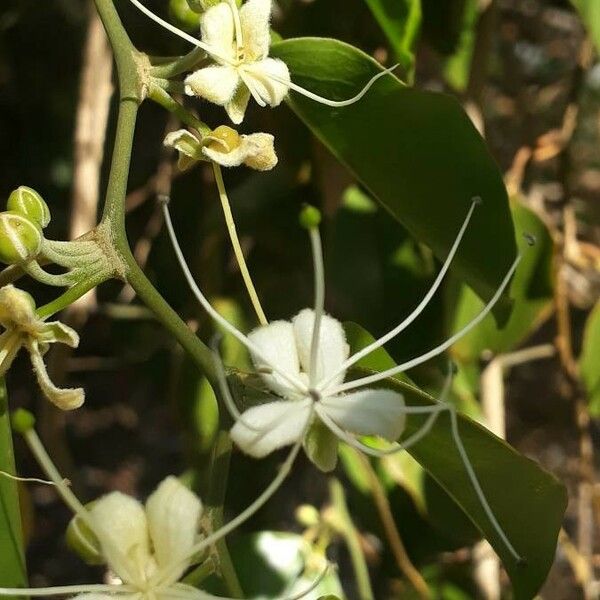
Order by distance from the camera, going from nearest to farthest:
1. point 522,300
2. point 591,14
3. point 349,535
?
point 591,14 < point 522,300 < point 349,535

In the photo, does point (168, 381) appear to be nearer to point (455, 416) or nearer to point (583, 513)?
point (583, 513)

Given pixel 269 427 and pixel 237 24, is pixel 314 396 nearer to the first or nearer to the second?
pixel 269 427

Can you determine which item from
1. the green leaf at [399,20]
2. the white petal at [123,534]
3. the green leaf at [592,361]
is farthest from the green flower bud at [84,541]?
the green leaf at [592,361]

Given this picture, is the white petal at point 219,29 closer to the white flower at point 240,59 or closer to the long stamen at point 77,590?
the white flower at point 240,59

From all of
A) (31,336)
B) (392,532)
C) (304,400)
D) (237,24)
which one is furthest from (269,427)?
(392,532)

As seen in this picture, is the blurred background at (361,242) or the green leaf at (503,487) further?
the blurred background at (361,242)

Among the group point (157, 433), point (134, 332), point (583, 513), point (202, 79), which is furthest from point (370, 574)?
point (202, 79)
